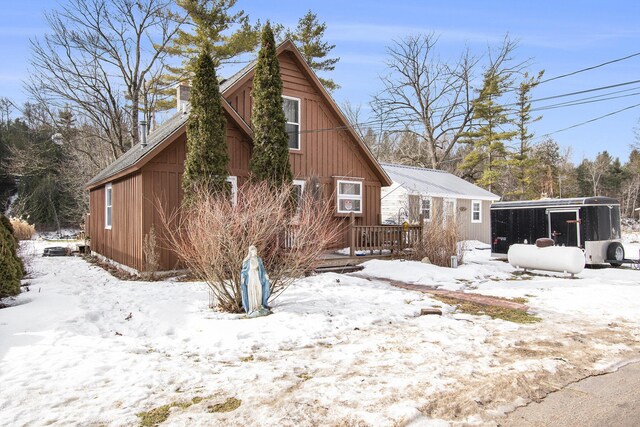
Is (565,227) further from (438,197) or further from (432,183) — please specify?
(432,183)

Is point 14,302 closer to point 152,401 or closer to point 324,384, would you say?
point 152,401

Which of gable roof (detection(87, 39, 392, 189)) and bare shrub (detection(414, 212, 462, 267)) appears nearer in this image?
gable roof (detection(87, 39, 392, 189))

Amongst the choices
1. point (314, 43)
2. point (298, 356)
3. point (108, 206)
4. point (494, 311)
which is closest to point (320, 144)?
point (108, 206)

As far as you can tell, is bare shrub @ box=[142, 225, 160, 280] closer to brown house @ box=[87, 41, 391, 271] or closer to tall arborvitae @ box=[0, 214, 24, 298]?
brown house @ box=[87, 41, 391, 271]

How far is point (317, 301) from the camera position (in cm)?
736

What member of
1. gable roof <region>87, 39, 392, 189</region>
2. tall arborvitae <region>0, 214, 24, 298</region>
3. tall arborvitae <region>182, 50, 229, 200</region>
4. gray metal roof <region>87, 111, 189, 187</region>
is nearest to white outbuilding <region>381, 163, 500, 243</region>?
gable roof <region>87, 39, 392, 189</region>

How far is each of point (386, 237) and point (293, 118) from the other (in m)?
5.05

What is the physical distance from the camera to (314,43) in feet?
101

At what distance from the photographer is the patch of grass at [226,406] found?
3.35 m

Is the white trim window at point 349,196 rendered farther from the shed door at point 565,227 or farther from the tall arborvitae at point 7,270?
the tall arborvitae at point 7,270

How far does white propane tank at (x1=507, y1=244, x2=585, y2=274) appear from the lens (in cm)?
1062

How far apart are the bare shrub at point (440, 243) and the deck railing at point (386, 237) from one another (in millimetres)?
Answer: 452

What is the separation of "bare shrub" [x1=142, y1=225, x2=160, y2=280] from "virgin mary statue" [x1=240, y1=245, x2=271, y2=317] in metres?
4.94

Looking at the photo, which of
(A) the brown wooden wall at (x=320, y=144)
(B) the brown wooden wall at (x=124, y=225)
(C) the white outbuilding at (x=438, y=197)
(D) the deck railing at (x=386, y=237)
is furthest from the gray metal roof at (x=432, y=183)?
(B) the brown wooden wall at (x=124, y=225)
